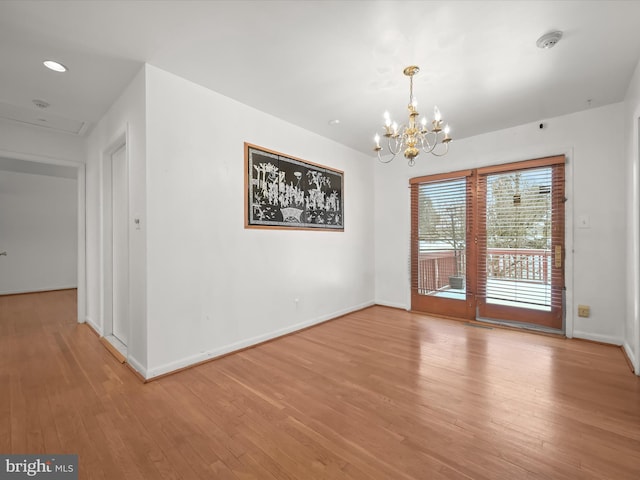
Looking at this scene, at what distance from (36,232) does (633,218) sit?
10303 mm

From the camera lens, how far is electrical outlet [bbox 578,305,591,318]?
3332 mm

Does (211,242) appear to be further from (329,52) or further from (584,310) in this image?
(584,310)

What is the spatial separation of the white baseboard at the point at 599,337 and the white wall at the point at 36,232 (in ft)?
32.5

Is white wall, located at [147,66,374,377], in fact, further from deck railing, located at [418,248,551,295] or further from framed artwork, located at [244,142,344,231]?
deck railing, located at [418,248,551,295]

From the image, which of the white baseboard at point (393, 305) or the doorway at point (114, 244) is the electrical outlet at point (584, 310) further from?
the doorway at point (114, 244)

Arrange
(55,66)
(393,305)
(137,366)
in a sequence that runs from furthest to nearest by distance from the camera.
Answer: (393,305), (137,366), (55,66)

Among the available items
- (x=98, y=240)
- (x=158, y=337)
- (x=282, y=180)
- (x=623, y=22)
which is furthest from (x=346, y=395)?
(x=98, y=240)

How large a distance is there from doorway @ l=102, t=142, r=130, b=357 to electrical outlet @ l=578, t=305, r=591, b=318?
5281 millimetres

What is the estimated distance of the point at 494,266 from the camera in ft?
13.1

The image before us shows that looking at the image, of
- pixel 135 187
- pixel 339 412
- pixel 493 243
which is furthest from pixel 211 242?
pixel 493 243

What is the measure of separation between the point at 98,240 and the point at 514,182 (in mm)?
5798

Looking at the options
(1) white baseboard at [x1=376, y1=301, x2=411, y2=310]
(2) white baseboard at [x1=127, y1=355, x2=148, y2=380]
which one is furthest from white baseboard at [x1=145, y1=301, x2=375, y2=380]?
(1) white baseboard at [x1=376, y1=301, x2=411, y2=310]

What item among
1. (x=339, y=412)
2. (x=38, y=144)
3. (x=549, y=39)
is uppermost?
(x=549, y=39)

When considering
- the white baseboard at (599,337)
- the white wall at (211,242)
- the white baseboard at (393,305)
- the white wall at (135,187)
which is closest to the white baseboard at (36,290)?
the white wall at (135,187)
